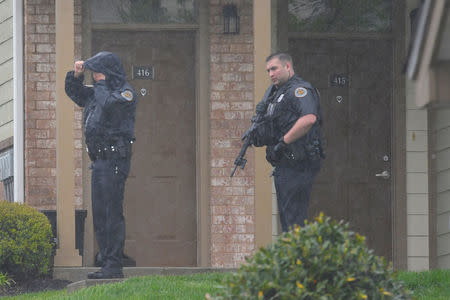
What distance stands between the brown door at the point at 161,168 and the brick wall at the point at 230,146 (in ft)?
1.02

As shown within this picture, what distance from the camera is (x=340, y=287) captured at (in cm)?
462

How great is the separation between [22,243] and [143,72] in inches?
95.9

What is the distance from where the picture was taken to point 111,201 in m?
8.16

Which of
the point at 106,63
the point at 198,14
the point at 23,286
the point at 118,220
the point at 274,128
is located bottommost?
the point at 23,286

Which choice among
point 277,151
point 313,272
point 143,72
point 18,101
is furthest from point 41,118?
point 313,272

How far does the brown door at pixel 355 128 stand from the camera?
10.5 m

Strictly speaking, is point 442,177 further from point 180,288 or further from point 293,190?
point 180,288

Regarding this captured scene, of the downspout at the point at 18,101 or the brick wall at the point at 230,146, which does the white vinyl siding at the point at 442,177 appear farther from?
the downspout at the point at 18,101

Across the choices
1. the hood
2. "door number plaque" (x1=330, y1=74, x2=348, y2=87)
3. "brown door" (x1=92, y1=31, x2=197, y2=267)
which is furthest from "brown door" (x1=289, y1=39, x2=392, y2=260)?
the hood

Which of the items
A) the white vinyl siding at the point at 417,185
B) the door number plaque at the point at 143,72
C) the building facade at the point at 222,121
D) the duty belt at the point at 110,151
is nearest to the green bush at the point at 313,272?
the duty belt at the point at 110,151

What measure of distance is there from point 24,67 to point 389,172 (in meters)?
4.07

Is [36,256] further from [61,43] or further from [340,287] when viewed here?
[340,287]

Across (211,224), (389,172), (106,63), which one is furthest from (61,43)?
(389,172)

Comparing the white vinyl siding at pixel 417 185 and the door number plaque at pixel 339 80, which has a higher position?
the door number plaque at pixel 339 80
